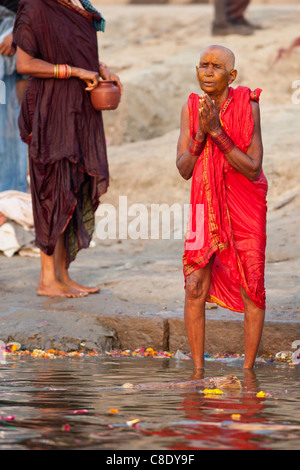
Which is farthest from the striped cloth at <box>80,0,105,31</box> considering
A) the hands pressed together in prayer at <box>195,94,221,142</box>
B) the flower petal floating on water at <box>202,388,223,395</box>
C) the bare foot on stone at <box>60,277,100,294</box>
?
the flower petal floating on water at <box>202,388,223,395</box>

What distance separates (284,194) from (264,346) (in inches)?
202

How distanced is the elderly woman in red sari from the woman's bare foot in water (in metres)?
1.96

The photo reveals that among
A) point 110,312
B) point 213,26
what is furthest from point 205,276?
point 213,26

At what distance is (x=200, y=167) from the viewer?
15.8 feet

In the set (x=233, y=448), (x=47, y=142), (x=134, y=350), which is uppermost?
(x=47, y=142)

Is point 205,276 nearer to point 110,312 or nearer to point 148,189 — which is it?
point 110,312

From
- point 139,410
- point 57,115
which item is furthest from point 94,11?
point 139,410

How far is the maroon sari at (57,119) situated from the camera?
661 centimetres

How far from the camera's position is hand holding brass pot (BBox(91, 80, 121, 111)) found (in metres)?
6.66

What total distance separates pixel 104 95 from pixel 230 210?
2.16m

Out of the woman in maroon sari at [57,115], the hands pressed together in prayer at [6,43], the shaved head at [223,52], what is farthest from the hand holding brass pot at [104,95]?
the hands pressed together in prayer at [6,43]

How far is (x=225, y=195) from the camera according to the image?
4.82m

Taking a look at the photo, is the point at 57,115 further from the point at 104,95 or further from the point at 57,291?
the point at 57,291

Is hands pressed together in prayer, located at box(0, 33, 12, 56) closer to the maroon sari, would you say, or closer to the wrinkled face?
the maroon sari
